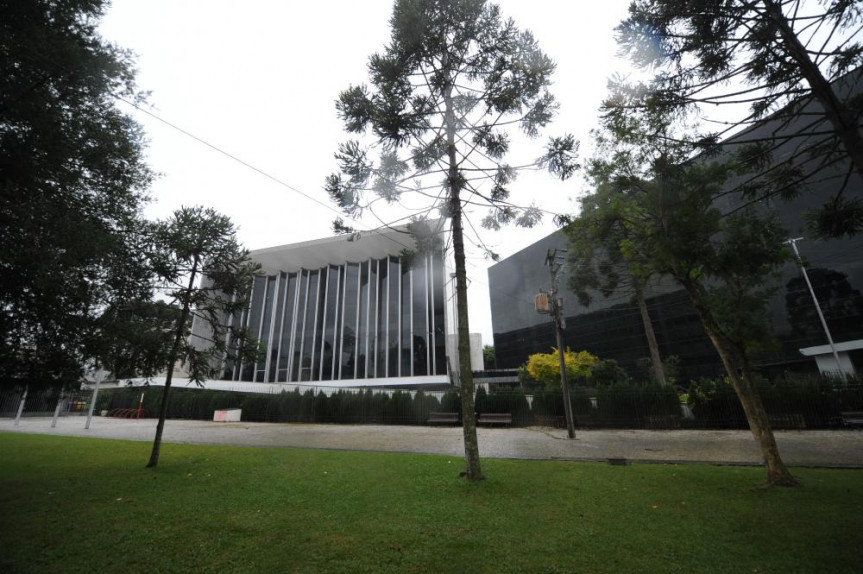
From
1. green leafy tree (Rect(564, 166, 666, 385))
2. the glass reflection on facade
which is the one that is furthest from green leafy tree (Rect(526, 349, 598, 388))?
green leafy tree (Rect(564, 166, 666, 385))

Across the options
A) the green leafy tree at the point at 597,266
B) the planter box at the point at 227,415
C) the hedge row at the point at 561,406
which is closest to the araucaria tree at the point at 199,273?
the green leafy tree at the point at 597,266

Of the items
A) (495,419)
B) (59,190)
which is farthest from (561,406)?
(59,190)

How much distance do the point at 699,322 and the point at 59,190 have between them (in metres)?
44.0

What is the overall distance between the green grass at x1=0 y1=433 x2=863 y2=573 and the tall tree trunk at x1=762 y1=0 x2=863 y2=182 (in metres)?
4.20

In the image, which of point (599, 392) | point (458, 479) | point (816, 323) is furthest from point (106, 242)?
point (816, 323)

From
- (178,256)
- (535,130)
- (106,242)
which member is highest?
(535,130)

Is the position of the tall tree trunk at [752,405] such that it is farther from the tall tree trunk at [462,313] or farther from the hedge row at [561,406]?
the hedge row at [561,406]

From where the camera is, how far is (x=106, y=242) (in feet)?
21.6

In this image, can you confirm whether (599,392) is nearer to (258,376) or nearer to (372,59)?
(372,59)

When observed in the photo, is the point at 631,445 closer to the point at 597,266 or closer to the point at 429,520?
the point at 429,520

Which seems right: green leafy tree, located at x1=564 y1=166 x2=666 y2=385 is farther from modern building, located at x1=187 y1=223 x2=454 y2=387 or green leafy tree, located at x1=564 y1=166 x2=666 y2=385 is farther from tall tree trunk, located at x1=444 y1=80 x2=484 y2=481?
modern building, located at x1=187 y1=223 x2=454 y2=387

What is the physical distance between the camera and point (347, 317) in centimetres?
4194

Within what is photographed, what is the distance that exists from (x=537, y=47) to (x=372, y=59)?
11.9 ft

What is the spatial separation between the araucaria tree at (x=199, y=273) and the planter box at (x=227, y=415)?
19.1 meters
